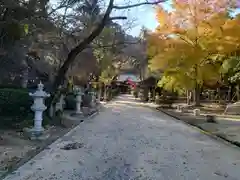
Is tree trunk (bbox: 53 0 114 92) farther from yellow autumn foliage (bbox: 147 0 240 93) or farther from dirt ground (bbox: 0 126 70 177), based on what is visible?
yellow autumn foliage (bbox: 147 0 240 93)

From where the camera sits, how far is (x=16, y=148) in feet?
28.5

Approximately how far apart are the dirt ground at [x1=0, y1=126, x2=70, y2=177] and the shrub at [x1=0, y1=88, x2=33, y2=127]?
3.55 feet

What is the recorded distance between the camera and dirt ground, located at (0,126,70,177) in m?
6.96

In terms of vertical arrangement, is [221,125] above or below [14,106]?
below

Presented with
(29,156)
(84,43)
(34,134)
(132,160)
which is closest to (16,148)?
(29,156)

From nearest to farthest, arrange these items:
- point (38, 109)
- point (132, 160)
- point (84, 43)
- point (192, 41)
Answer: point (132, 160) < point (38, 109) < point (84, 43) < point (192, 41)

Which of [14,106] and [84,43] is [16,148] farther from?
[84,43]

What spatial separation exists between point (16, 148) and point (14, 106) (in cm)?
407

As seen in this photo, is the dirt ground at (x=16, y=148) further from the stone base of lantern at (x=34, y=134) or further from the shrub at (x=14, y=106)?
the shrub at (x=14, y=106)

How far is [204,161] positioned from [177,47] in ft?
74.2

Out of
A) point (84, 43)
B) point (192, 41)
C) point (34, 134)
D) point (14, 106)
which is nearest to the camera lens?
point (34, 134)

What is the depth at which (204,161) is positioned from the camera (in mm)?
8023

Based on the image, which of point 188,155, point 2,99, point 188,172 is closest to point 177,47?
point 2,99

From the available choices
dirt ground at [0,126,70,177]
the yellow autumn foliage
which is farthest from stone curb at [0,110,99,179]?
the yellow autumn foliage
